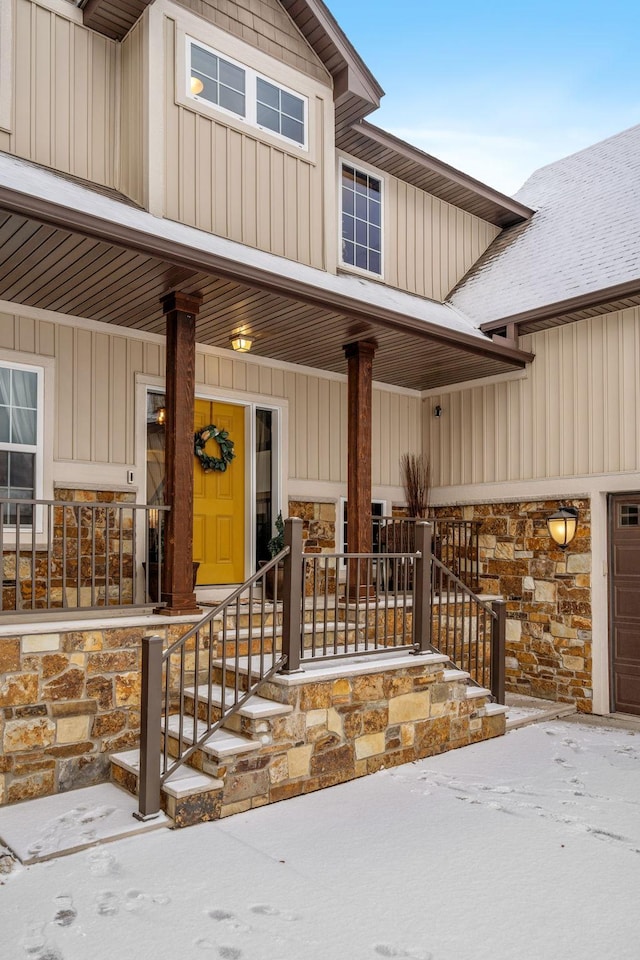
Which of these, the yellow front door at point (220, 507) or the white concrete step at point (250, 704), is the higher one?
the yellow front door at point (220, 507)

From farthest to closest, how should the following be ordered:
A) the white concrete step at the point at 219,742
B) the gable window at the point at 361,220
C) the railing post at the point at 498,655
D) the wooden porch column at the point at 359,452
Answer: the gable window at the point at 361,220
the wooden porch column at the point at 359,452
the railing post at the point at 498,655
the white concrete step at the point at 219,742

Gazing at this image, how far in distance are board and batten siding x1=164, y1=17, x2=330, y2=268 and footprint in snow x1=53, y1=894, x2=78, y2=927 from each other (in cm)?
493

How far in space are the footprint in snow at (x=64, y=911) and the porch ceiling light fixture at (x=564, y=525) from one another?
218 inches

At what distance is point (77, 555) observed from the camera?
5.66 meters

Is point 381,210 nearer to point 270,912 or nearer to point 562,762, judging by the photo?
point 562,762

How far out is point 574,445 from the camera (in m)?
7.68

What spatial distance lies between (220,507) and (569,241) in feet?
16.2

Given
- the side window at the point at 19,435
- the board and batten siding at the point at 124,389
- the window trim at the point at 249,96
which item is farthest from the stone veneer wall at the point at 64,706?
the window trim at the point at 249,96

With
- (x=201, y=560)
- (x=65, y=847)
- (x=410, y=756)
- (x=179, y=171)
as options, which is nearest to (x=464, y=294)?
(x=179, y=171)

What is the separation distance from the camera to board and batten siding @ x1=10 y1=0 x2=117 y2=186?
19.1ft

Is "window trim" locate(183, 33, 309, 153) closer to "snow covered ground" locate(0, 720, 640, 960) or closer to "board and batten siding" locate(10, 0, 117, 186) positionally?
"board and batten siding" locate(10, 0, 117, 186)

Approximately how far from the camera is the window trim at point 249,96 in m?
6.39

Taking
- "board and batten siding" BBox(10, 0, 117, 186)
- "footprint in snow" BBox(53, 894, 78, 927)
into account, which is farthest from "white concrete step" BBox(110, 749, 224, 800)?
"board and batten siding" BBox(10, 0, 117, 186)

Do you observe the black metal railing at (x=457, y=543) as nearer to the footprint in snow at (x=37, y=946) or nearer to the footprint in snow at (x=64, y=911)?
the footprint in snow at (x=64, y=911)
